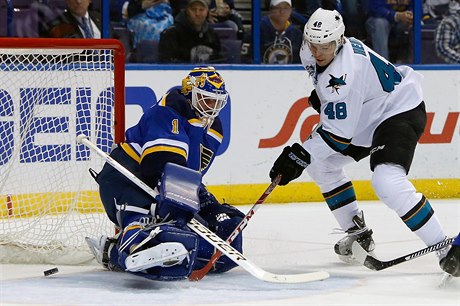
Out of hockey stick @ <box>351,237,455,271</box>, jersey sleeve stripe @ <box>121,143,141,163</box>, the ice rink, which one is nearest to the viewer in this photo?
the ice rink

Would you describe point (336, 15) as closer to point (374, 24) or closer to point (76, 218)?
point (76, 218)

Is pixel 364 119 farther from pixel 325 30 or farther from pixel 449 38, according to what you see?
pixel 449 38

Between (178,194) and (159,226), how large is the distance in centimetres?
13

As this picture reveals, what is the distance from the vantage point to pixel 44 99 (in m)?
4.80

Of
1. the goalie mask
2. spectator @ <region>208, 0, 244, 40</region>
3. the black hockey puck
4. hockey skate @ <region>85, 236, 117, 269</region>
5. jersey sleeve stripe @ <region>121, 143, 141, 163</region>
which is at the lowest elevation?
the black hockey puck

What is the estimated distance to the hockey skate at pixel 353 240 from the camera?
171 inches

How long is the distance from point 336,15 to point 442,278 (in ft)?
3.36

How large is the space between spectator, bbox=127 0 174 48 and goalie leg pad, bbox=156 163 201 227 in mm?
2293

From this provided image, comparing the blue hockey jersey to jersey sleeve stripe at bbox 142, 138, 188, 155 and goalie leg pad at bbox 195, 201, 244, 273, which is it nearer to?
jersey sleeve stripe at bbox 142, 138, 188, 155

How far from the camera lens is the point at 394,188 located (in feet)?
12.7

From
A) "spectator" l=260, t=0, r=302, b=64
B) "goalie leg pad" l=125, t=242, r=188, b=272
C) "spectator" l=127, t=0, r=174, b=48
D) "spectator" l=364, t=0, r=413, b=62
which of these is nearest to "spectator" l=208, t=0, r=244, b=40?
"spectator" l=260, t=0, r=302, b=64

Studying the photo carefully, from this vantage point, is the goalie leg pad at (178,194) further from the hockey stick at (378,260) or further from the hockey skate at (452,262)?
the hockey skate at (452,262)

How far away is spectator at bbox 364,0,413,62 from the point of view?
6457 mm

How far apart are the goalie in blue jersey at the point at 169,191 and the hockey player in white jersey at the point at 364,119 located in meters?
0.32
